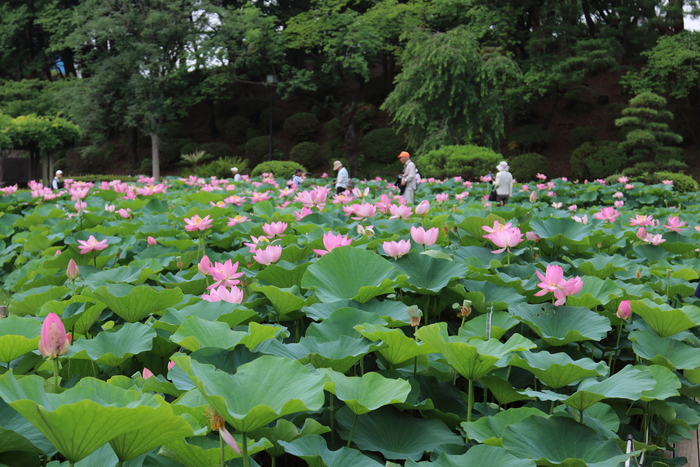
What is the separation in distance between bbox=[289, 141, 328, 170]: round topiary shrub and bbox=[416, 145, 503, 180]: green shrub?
1019 centimetres

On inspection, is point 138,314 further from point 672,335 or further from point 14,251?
point 14,251

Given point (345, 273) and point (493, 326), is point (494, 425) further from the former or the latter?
point (345, 273)

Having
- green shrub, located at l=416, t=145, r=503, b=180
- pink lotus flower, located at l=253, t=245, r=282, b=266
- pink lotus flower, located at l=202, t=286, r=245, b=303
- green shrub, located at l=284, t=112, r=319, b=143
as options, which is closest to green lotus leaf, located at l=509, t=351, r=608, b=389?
pink lotus flower, located at l=202, t=286, r=245, b=303

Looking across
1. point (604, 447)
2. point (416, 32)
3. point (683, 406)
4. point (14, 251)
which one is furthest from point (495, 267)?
point (416, 32)

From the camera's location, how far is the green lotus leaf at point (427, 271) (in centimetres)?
166

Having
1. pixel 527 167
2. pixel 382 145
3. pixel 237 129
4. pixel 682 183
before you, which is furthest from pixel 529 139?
pixel 237 129

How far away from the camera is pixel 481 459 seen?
0.92m

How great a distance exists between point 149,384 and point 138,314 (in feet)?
1.70

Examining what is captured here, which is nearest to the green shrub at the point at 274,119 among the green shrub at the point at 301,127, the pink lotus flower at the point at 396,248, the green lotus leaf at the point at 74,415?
the green shrub at the point at 301,127

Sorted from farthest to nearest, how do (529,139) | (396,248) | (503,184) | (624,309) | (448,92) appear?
(529,139) < (448,92) < (503,184) < (396,248) < (624,309)

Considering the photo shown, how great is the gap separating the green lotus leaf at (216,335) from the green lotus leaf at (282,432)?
0.71 ft

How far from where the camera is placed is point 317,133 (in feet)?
82.2

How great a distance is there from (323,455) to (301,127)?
24.0 m

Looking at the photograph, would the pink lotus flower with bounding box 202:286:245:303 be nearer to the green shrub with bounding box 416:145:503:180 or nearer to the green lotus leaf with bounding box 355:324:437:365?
the green lotus leaf with bounding box 355:324:437:365
